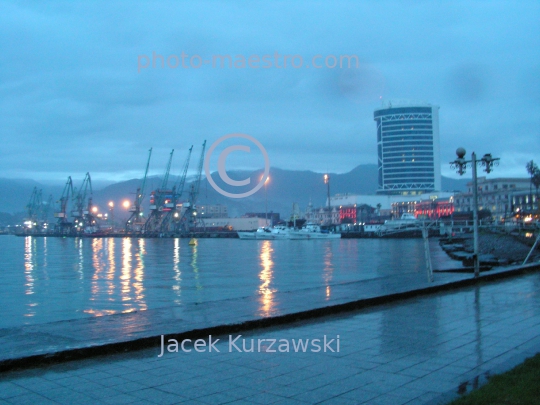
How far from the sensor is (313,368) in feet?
17.0

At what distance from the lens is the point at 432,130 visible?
19438 cm

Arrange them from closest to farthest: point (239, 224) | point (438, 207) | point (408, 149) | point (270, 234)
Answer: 1. point (270, 234)
2. point (438, 207)
3. point (239, 224)
4. point (408, 149)

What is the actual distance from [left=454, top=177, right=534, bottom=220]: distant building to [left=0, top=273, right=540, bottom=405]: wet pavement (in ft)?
273

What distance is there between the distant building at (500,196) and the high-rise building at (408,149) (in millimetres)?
83056

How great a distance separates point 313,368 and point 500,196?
97.5 meters

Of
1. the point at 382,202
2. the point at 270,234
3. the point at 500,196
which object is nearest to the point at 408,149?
the point at 382,202

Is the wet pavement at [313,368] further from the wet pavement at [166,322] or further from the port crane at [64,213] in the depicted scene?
the port crane at [64,213]

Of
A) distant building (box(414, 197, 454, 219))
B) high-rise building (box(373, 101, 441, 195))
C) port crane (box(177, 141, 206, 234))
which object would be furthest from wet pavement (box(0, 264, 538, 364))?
high-rise building (box(373, 101, 441, 195))

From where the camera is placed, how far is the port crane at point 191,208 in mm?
126137

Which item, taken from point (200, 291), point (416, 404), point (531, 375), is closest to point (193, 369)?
point (416, 404)

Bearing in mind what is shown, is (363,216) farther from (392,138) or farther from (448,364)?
(448,364)

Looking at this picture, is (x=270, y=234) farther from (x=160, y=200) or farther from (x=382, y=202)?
(x=382, y=202)

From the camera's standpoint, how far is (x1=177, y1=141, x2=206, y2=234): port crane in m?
126

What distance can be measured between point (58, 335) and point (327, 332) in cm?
346
